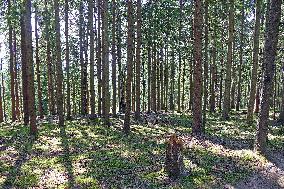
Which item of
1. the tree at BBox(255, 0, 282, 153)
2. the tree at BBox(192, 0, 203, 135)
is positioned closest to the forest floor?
the tree at BBox(255, 0, 282, 153)

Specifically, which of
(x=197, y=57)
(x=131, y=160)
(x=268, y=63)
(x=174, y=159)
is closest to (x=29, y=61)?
(x=131, y=160)

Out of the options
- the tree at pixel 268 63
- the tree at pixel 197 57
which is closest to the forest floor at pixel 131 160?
the tree at pixel 268 63

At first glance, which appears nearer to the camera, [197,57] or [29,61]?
[197,57]

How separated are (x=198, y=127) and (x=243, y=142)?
264 centimetres

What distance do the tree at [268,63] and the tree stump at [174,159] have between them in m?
4.48

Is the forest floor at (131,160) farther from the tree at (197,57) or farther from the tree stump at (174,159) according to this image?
the tree at (197,57)

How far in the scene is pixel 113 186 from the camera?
41.0 ft

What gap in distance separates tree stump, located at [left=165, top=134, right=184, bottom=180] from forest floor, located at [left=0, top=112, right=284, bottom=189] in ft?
0.85

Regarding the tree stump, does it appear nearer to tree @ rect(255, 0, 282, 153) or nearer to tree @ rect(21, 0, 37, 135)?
tree @ rect(255, 0, 282, 153)

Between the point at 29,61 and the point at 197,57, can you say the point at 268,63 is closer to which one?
the point at 197,57

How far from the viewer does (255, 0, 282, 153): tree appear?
15.2 meters

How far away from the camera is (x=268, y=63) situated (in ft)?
50.9

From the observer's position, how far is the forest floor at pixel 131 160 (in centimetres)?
1300

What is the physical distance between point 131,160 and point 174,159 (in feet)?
9.80
